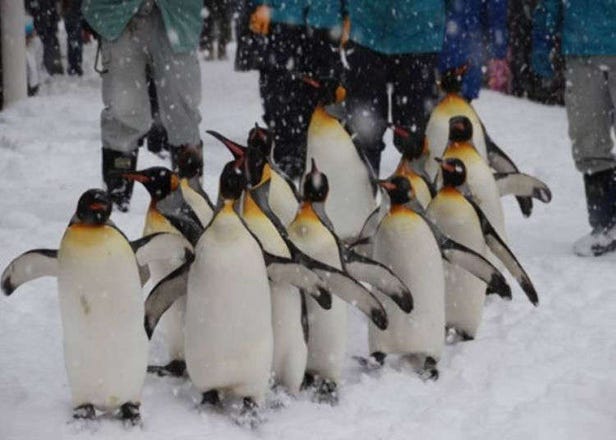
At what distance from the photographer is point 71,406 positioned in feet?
9.81

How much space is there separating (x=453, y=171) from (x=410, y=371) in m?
0.65

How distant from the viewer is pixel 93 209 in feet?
9.17

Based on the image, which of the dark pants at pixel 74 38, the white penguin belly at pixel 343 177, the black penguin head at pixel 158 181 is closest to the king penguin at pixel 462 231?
the white penguin belly at pixel 343 177

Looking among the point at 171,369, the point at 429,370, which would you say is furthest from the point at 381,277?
the point at 171,369

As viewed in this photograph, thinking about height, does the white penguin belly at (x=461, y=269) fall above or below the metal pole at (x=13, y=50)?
below

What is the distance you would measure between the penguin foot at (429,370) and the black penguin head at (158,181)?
905 millimetres

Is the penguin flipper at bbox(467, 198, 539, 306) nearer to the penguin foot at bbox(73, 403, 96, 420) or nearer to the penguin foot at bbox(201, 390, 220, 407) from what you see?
the penguin foot at bbox(201, 390, 220, 407)

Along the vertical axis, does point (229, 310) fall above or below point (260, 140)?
below

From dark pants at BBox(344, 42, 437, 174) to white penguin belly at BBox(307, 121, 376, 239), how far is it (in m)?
0.64

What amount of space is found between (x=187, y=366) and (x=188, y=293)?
19 centimetres

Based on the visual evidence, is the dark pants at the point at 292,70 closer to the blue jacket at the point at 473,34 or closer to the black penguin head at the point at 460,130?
the blue jacket at the point at 473,34

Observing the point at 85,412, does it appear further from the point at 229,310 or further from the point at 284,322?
the point at 284,322

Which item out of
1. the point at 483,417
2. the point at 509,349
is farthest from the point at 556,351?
the point at 483,417

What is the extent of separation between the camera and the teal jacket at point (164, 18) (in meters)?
4.74
